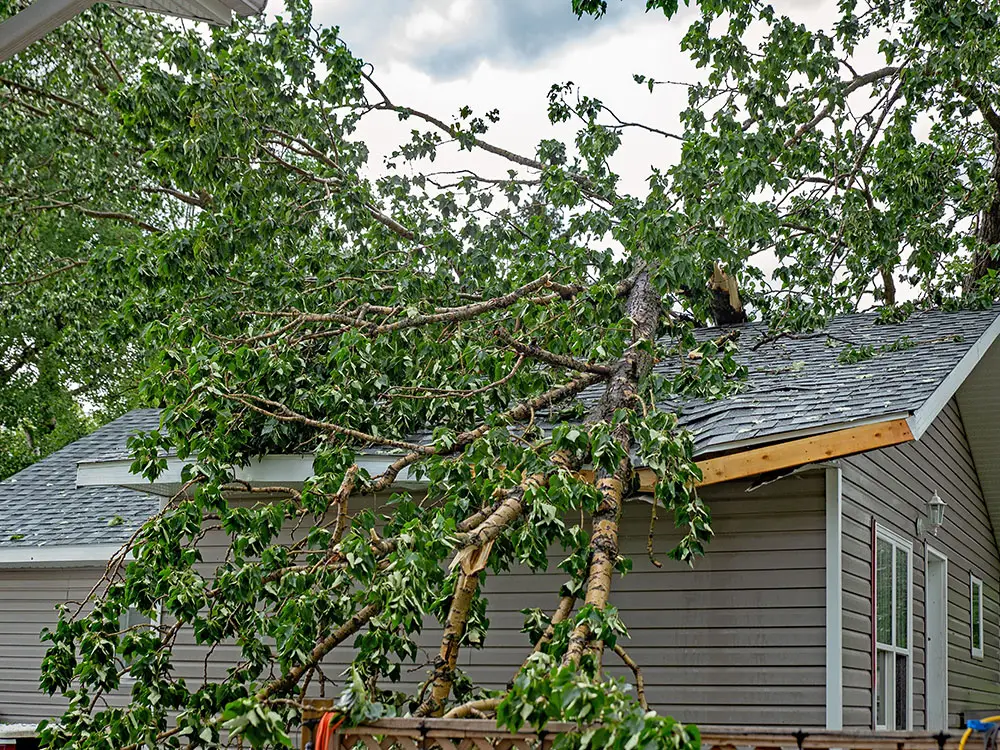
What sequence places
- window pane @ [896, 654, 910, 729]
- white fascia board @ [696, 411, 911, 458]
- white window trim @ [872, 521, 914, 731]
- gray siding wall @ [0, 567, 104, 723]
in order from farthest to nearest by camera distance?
gray siding wall @ [0, 567, 104, 723] < window pane @ [896, 654, 910, 729] < white window trim @ [872, 521, 914, 731] < white fascia board @ [696, 411, 911, 458]

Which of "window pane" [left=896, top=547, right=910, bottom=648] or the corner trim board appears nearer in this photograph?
the corner trim board

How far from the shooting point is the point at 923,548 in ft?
26.5

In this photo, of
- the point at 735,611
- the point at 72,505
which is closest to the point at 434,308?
the point at 735,611

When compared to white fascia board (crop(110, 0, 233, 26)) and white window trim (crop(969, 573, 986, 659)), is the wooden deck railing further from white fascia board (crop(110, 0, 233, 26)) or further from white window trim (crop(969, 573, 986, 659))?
white window trim (crop(969, 573, 986, 659))

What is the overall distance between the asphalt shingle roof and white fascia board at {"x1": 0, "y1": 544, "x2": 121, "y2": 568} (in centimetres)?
9

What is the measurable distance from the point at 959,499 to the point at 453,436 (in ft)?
18.6

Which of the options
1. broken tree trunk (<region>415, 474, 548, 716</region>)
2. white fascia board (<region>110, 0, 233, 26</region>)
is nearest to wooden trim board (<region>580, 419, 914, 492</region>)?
broken tree trunk (<region>415, 474, 548, 716</region>)

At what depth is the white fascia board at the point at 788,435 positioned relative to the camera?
5402 mm

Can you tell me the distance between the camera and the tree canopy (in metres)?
5.30

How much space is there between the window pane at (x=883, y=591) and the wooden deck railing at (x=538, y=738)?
9.40 ft

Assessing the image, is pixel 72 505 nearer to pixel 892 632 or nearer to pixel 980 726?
pixel 892 632

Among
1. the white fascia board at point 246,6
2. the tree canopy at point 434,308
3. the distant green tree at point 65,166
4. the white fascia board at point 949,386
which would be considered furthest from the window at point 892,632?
the distant green tree at point 65,166

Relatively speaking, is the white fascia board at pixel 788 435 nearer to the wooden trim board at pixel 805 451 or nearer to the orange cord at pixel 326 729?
the wooden trim board at pixel 805 451

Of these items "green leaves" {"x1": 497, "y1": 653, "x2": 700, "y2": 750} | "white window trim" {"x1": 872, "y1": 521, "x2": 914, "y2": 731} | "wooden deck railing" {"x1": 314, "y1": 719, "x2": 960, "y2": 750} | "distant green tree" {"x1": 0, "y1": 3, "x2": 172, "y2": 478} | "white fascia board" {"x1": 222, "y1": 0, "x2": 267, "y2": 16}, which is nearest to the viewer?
"green leaves" {"x1": 497, "y1": 653, "x2": 700, "y2": 750}
